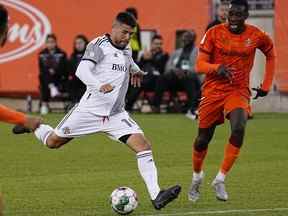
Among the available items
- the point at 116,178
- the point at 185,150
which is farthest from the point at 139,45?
the point at 116,178

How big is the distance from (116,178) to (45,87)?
12524 mm

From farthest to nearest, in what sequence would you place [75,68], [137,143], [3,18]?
[75,68] → [137,143] → [3,18]

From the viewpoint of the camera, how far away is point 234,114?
11.7m

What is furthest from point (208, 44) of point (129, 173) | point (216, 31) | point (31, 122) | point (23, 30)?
point (23, 30)

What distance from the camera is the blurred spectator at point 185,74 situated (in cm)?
2439

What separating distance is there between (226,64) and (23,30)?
17359mm

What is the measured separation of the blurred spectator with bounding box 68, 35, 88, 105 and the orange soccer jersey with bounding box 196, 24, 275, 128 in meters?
13.3

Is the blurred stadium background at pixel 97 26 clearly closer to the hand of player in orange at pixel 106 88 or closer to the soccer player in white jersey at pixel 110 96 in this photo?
the soccer player in white jersey at pixel 110 96

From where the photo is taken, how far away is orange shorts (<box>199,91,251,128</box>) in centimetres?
1189

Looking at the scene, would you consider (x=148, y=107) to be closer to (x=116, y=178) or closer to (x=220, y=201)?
(x=116, y=178)

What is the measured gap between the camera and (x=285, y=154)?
17047mm

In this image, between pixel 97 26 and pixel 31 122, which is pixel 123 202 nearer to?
pixel 31 122

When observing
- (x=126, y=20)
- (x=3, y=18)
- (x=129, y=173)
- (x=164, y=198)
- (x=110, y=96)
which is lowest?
(x=129, y=173)

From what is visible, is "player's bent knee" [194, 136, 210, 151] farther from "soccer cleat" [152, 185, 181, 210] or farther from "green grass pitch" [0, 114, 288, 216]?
"soccer cleat" [152, 185, 181, 210]
